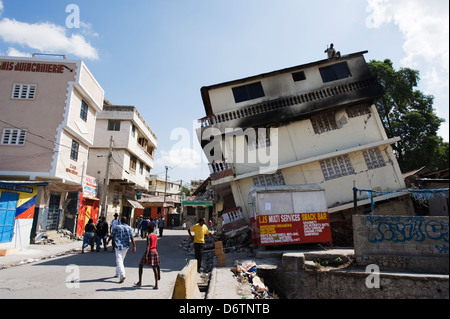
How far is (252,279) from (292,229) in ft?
12.9

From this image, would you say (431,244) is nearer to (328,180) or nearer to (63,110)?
(328,180)

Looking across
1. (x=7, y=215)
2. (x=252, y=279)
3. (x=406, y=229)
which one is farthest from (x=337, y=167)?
(x=7, y=215)

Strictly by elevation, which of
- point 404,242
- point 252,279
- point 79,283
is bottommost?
point 252,279

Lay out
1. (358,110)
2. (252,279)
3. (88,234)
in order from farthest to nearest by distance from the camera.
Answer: (358,110) < (88,234) < (252,279)

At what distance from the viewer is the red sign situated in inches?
434

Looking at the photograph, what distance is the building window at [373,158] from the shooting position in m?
16.0

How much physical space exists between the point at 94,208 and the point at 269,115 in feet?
51.0

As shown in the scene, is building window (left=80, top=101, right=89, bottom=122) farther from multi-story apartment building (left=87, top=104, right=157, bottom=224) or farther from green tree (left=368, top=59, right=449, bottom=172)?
green tree (left=368, top=59, right=449, bottom=172)

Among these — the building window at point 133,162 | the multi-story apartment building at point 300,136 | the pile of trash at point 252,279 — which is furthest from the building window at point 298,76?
the building window at point 133,162

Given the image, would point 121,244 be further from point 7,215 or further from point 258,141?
point 258,141

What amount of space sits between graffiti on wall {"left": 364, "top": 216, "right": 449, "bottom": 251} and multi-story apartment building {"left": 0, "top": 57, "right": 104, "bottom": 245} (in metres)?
15.2

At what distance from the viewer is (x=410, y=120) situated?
67.0 feet

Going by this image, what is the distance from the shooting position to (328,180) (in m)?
15.8
